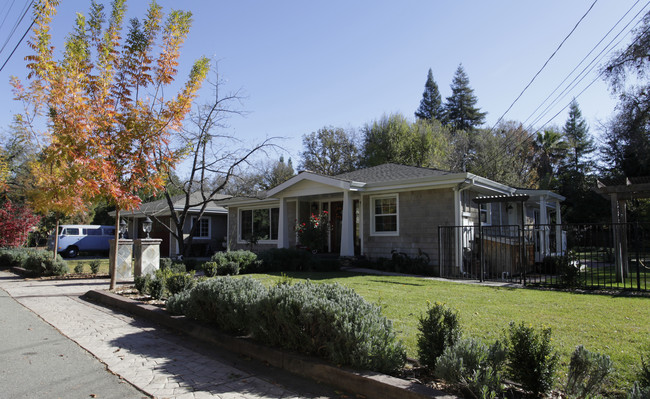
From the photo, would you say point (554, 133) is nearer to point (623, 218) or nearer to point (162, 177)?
point (623, 218)

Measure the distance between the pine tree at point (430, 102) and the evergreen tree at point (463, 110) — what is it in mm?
1084

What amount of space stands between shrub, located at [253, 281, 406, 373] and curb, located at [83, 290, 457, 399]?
0.41 feet

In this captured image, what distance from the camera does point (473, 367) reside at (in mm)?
3385

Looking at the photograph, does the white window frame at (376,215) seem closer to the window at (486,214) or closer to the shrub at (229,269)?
the window at (486,214)

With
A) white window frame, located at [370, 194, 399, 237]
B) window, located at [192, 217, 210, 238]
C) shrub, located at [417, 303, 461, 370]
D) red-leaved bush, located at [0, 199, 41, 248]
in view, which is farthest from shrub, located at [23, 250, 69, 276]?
shrub, located at [417, 303, 461, 370]

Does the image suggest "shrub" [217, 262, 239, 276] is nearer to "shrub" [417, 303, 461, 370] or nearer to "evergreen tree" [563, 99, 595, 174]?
"shrub" [417, 303, 461, 370]

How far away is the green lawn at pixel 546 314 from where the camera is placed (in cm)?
453

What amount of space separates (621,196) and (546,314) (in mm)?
8494

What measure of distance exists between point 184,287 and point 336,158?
3378 centimetres

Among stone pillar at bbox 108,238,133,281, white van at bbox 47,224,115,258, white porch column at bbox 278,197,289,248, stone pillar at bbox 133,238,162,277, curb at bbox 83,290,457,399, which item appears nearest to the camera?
curb at bbox 83,290,457,399

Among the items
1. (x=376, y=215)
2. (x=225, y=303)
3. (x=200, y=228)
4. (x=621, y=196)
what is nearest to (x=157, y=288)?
(x=225, y=303)

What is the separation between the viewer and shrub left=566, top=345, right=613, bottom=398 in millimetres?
3014

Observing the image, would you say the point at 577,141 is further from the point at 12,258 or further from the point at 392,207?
the point at 12,258

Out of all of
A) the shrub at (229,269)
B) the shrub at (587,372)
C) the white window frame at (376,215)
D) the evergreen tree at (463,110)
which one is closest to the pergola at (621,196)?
the white window frame at (376,215)
